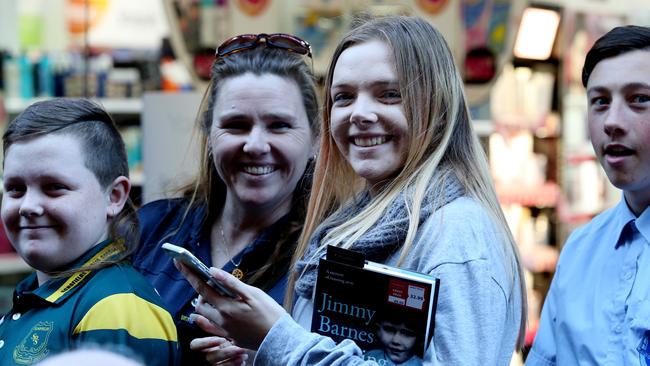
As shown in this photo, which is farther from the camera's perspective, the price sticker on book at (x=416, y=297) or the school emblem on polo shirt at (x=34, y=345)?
the school emblem on polo shirt at (x=34, y=345)

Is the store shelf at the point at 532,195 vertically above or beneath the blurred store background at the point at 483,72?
beneath

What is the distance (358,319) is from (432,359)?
16 centimetres

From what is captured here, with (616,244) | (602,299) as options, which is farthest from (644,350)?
(616,244)

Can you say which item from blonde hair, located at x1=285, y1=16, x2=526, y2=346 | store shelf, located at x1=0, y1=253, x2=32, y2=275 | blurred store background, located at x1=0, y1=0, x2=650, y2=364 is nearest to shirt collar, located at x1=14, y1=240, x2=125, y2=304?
blonde hair, located at x1=285, y1=16, x2=526, y2=346

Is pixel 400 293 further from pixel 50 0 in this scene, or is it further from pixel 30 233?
pixel 50 0

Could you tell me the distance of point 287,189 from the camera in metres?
2.24

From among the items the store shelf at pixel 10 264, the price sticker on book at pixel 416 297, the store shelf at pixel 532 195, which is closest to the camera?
the price sticker on book at pixel 416 297

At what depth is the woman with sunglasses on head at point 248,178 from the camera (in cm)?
216

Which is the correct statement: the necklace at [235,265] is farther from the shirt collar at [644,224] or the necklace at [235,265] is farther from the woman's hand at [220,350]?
the shirt collar at [644,224]

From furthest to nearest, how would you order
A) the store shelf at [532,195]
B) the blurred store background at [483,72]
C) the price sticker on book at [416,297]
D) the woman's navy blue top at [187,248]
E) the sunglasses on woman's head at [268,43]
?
1. the store shelf at [532,195]
2. the blurred store background at [483,72]
3. the sunglasses on woman's head at [268,43]
4. the woman's navy blue top at [187,248]
5. the price sticker on book at [416,297]

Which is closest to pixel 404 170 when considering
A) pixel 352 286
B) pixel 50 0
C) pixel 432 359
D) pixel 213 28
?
pixel 352 286

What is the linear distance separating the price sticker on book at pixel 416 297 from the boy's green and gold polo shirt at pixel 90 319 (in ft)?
1.77

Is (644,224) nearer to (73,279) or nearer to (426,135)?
(426,135)

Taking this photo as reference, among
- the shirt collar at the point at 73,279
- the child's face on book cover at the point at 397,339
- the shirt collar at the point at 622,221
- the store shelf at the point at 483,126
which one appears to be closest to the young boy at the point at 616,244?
the shirt collar at the point at 622,221
